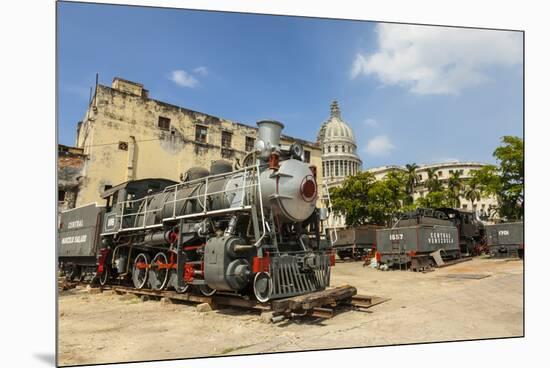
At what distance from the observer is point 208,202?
336 inches

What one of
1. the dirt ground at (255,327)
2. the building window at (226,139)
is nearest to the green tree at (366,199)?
the building window at (226,139)

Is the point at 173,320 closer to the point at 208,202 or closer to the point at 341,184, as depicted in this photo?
the point at 208,202

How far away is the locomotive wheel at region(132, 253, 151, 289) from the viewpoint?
10.1 metres

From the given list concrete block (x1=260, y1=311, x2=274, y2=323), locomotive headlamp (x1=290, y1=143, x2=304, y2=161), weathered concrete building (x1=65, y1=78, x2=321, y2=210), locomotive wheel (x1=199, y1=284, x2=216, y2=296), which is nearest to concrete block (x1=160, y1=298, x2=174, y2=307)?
locomotive wheel (x1=199, y1=284, x2=216, y2=296)

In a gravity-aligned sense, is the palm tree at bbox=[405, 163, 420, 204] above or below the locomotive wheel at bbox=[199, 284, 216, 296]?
above

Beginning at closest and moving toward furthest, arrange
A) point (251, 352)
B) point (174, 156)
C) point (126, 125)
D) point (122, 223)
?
1. point (251, 352)
2. point (122, 223)
3. point (126, 125)
4. point (174, 156)

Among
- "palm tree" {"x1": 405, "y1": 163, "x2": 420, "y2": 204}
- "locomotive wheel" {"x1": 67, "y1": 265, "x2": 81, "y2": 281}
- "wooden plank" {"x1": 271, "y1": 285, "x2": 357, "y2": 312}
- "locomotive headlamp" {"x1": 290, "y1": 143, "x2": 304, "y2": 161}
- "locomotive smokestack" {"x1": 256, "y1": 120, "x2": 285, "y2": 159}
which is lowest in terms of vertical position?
"locomotive wheel" {"x1": 67, "y1": 265, "x2": 81, "y2": 281}

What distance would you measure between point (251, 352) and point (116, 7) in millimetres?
5166

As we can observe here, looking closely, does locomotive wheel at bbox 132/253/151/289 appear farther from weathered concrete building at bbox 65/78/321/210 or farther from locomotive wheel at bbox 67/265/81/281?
locomotive wheel at bbox 67/265/81/281

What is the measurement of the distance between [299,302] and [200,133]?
1599cm

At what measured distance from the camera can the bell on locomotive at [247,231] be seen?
7.08 m

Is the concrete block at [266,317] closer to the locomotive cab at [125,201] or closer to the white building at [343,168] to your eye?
the locomotive cab at [125,201]

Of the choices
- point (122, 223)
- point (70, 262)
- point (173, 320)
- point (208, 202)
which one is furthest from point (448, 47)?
point (70, 262)

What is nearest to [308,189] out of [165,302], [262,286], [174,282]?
[262,286]
